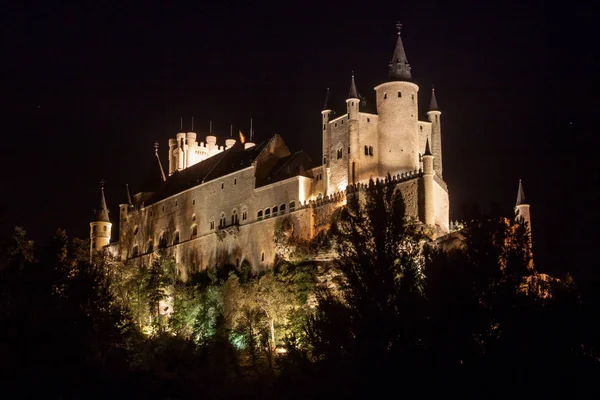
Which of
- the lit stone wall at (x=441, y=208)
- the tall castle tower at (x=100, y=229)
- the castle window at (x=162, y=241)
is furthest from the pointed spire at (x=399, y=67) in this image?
the tall castle tower at (x=100, y=229)

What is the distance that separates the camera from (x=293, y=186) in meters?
77.3

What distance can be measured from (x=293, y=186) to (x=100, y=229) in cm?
3327

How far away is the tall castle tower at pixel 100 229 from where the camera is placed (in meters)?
102

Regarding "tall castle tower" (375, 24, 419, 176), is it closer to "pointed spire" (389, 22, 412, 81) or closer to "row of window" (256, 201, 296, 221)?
"pointed spire" (389, 22, 412, 81)

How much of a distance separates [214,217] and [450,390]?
57.7m

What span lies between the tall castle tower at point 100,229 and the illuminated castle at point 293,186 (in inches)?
124

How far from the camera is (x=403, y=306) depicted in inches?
1256

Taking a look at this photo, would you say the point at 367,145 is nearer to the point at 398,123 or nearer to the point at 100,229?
the point at 398,123

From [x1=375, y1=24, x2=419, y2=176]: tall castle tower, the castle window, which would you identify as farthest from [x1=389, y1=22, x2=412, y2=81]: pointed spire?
the castle window

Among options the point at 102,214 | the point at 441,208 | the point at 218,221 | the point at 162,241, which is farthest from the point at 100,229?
the point at 441,208

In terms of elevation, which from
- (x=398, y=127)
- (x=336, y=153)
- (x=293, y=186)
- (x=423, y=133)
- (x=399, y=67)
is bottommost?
(x=293, y=186)

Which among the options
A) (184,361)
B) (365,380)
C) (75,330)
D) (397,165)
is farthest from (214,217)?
(365,380)

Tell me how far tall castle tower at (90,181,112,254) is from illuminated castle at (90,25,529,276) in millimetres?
3161

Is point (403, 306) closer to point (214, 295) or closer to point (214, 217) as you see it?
point (214, 295)
